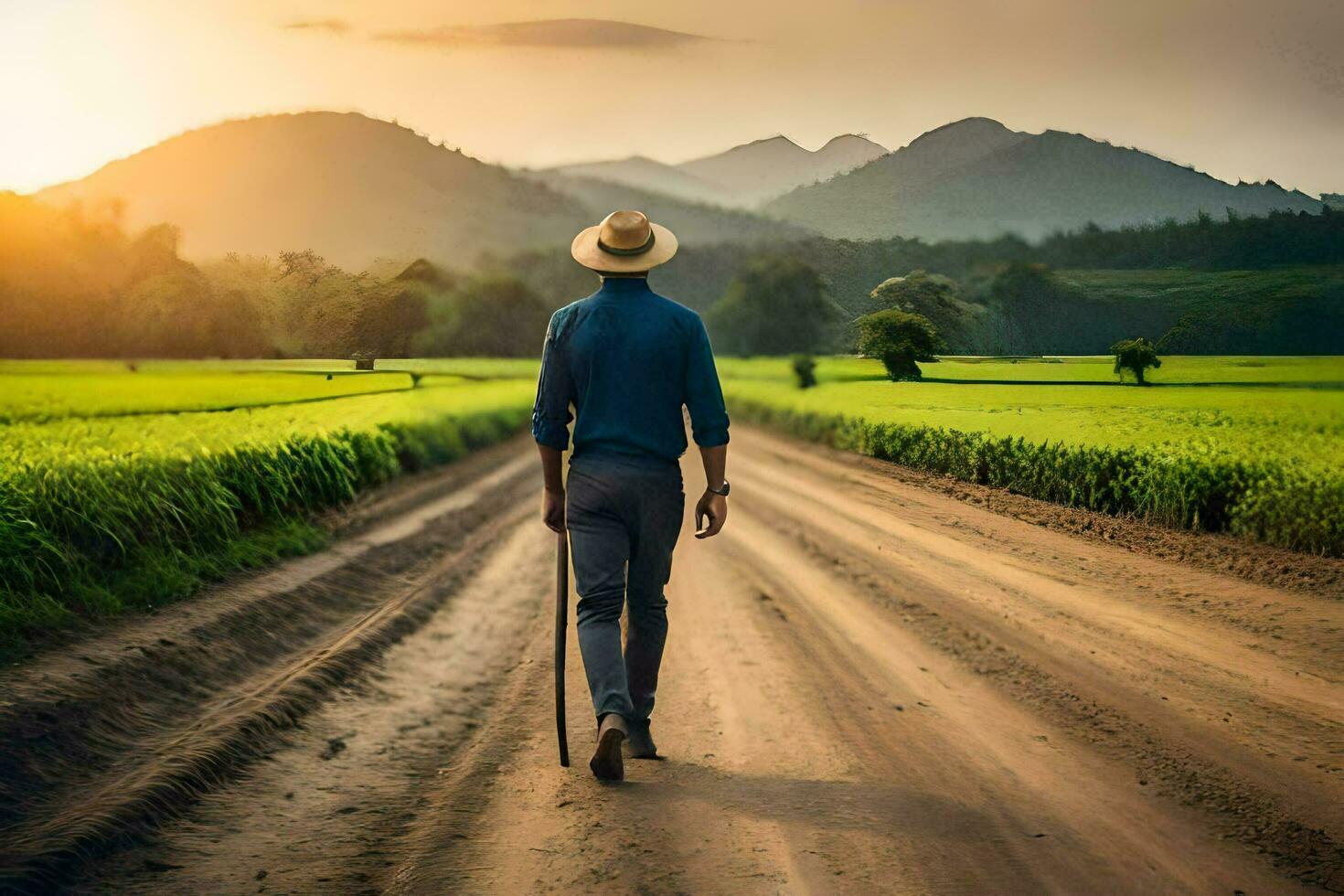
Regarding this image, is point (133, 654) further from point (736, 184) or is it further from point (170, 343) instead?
point (736, 184)

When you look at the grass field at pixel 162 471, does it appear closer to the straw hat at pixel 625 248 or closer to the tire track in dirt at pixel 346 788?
the tire track in dirt at pixel 346 788

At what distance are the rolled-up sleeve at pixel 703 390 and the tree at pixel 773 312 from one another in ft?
29.9

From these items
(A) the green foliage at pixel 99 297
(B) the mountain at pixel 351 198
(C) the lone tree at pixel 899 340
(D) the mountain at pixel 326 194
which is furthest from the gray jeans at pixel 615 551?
(D) the mountain at pixel 326 194

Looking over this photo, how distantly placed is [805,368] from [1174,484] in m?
6.00

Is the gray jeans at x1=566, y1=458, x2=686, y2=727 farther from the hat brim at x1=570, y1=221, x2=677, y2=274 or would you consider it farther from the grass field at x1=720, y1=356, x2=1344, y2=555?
the grass field at x1=720, y1=356, x2=1344, y2=555

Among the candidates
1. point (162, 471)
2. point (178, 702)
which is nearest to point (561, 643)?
point (178, 702)

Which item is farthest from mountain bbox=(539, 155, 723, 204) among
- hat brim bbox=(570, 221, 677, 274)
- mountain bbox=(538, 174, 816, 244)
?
hat brim bbox=(570, 221, 677, 274)

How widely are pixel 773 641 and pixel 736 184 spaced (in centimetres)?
749

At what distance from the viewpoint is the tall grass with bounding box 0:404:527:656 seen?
19.2ft

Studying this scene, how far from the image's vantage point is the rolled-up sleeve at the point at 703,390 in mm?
3906

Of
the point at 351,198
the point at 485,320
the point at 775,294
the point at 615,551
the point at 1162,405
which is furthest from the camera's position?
the point at 485,320

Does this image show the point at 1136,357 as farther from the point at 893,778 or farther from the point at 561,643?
the point at 561,643

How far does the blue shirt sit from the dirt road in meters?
1.34

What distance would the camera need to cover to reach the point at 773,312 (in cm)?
1356
